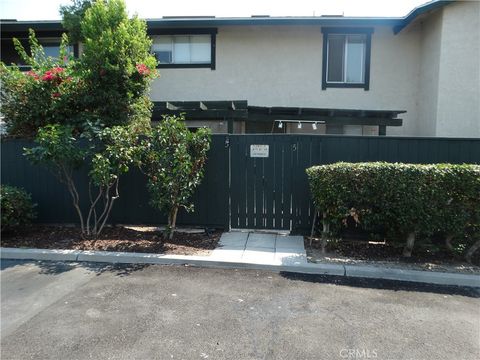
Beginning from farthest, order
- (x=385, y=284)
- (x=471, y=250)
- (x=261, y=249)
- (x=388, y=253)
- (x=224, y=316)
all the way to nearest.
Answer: (x=261, y=249), (x=388, y=253), (x=471, y=250), (x=385, y=284), (x=224, y=316)

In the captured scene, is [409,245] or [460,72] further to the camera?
[460,72]

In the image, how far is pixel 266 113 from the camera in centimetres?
1097

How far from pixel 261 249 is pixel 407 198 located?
7.96 ft

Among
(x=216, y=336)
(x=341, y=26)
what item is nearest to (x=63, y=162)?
(x=216, y=336)

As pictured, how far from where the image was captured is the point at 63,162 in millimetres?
6586

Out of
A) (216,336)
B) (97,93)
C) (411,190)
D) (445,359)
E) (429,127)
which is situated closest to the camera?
(445,359)

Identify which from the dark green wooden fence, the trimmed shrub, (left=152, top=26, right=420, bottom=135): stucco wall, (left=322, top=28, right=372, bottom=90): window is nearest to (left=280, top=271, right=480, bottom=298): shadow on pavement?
the dark green wooden fence

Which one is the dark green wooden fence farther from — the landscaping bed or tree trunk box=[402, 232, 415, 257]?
tree trunk box=[402, 232, 415, 257]

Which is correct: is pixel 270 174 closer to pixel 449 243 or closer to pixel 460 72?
pixel 449 243

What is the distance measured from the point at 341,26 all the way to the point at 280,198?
6.92 metres

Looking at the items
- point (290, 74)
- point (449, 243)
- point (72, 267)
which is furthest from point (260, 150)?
point (290, 74)

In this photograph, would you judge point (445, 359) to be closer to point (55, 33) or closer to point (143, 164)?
point (143, 164)

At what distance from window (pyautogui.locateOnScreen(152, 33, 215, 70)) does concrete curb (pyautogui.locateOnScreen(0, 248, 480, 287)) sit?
7.81 m

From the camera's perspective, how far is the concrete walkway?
586cm
